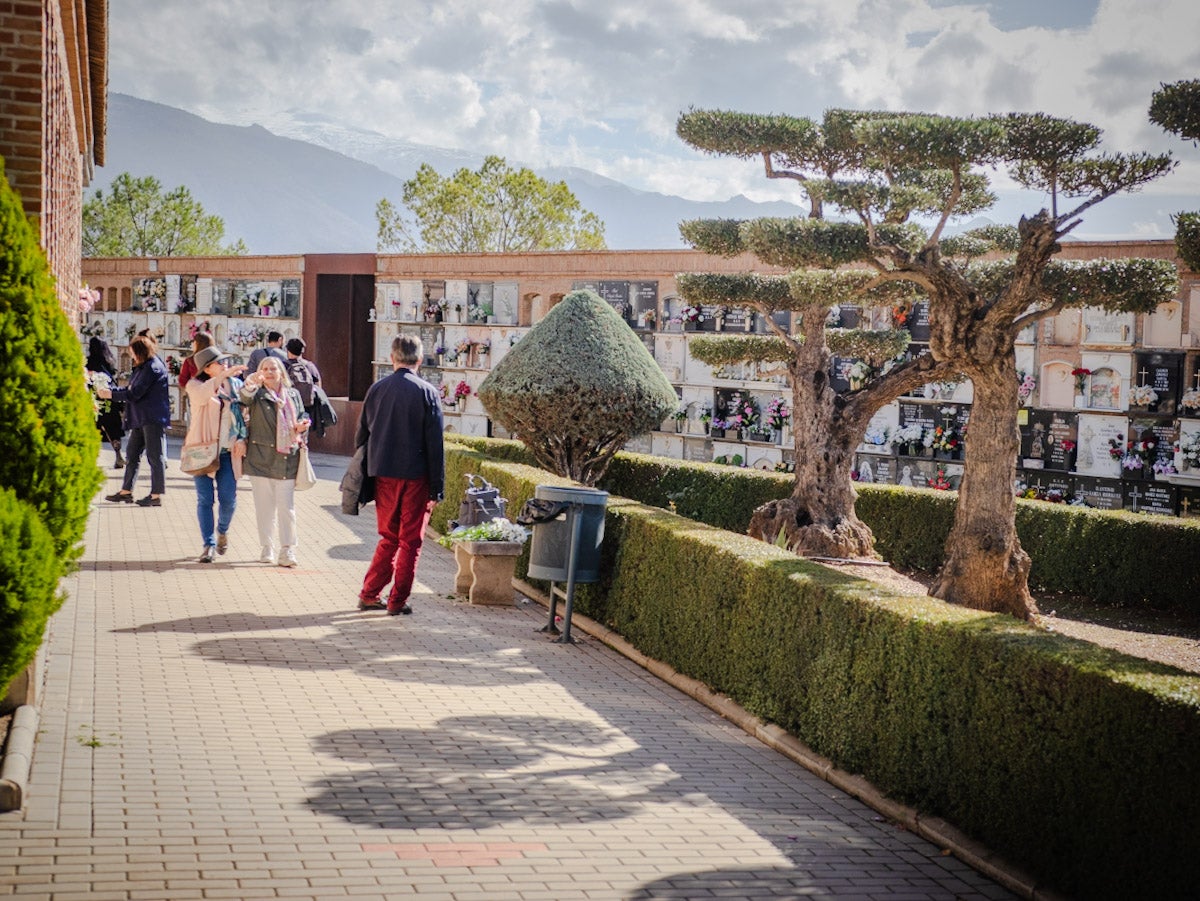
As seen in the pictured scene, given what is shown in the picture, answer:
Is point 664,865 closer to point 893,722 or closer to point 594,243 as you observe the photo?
point 893,722

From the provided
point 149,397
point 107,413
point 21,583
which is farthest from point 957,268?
point 107,413

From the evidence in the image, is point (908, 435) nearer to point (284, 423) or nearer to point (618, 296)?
point (618, 296)

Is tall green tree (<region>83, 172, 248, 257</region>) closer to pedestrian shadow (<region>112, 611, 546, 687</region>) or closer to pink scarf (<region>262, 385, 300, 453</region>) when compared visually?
pink scarf (<region>262, 385, 300, 453</region>)

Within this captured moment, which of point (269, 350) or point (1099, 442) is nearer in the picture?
point (269, 350)

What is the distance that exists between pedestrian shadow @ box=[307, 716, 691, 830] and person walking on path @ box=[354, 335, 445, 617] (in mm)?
2871

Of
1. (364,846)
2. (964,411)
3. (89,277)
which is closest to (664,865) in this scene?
(364,846)

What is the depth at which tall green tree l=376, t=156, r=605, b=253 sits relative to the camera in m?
47.7

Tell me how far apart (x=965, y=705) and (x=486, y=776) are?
213 cm

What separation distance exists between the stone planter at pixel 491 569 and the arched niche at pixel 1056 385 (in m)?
9.13

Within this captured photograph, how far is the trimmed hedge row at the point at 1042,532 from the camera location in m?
13.3

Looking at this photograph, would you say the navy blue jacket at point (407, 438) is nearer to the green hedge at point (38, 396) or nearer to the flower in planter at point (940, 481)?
the green hedge at point (38, 396)

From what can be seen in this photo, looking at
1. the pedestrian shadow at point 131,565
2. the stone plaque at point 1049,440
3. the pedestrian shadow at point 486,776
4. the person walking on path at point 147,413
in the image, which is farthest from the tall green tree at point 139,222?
the pedestrian shadow at point 486,776

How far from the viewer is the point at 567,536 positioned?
9.59 meters

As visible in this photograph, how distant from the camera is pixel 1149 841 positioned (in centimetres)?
445
